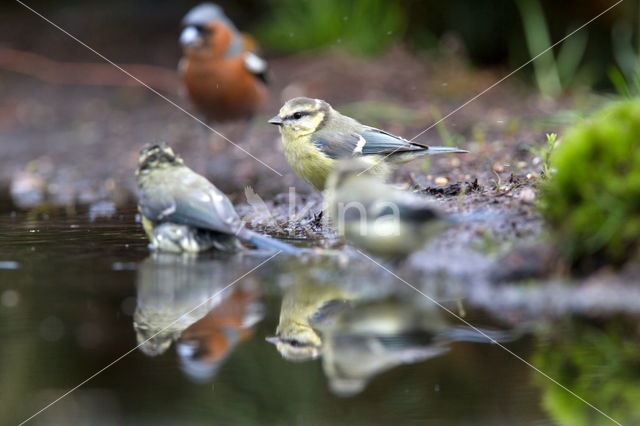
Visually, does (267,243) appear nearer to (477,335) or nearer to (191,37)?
(477,335)

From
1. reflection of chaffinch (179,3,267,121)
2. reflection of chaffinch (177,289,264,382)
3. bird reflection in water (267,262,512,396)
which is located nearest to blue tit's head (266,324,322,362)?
bird reflection in water (267,262,512,396)

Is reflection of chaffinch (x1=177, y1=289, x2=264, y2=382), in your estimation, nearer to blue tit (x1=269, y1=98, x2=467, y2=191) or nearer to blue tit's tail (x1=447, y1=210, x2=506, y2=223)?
blue tit's tail (x1=447, y1=210, x2=506, y2=223)

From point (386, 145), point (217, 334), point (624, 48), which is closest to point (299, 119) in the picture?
point (386, 145)

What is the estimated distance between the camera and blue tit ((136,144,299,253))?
5367 mm

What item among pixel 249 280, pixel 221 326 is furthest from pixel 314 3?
pixel 221 326

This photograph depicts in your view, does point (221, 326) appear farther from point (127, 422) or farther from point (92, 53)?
point (92, 53)

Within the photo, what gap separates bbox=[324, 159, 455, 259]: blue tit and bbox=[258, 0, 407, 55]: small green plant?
7.65m

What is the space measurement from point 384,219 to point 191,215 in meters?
1.47

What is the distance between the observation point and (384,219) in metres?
4.60

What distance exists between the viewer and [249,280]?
4773 mm

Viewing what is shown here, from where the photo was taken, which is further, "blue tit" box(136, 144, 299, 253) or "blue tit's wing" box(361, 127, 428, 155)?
"blue tit's wing" box(361, 127, 428, 155)

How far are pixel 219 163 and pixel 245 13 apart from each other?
6.25 metres

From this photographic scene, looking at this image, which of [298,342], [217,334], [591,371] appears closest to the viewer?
[591,371]

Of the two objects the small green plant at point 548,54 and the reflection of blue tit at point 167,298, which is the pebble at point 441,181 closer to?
the reflection of blue tit at point 167,298
